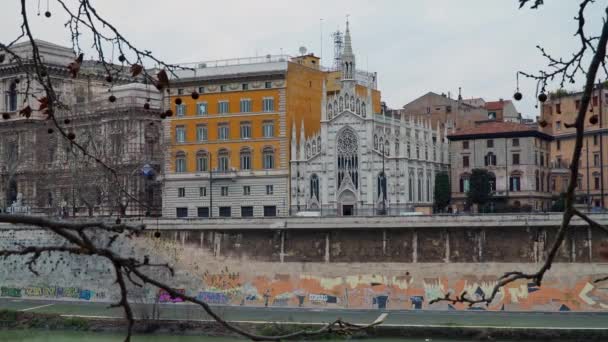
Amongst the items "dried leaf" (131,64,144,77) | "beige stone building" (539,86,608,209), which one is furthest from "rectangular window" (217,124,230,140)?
"dried leaf" (131,64,144,77)

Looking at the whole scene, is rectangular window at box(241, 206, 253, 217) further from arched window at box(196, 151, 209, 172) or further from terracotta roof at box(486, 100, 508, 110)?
terracotta roof at box(486, 100, 508, 110)

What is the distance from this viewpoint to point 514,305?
36.9 m

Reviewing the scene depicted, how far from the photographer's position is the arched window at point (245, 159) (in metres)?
53.6

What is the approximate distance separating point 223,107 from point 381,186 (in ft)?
34.7

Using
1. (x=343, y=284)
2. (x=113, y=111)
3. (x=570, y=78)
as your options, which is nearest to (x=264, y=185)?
(x=113, y=111)

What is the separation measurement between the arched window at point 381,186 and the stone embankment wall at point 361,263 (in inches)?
362

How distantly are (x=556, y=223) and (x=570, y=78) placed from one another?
111 feet

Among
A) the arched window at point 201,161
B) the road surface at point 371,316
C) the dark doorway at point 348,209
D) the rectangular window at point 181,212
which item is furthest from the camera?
the rectangular window at point 181,212

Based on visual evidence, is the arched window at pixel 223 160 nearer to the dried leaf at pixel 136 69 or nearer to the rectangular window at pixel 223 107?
the rectangular window at pixel 223 107

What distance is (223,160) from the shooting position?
54.3 metres

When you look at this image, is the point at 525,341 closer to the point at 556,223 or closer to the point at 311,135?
the point at 556,223

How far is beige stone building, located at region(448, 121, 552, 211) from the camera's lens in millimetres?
54344

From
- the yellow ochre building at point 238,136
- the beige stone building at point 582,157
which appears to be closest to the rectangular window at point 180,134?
the yellow ochre building at point 238,136

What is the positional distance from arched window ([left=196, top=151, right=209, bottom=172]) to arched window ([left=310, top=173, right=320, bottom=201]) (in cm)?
670
